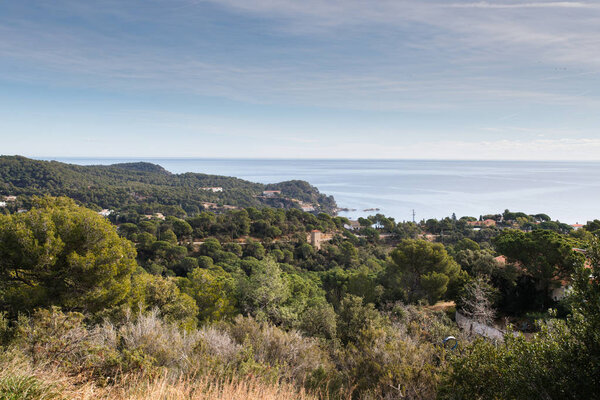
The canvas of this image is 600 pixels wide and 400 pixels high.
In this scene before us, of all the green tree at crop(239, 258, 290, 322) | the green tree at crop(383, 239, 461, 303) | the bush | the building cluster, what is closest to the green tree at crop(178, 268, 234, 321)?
the green tree at crop(239, 258, 290, 322)

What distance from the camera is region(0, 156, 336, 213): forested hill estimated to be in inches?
2165

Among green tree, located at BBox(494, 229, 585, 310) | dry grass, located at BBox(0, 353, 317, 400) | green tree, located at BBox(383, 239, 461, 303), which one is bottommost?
green tree, located at BBox(383, 239, 461, 303)

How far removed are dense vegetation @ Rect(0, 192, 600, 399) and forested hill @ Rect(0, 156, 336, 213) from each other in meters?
51.4

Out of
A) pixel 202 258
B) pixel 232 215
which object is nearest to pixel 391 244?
pixel 232 215

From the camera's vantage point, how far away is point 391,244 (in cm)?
3400

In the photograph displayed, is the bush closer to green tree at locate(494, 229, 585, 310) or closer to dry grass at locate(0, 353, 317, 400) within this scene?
dry grass at locate(0, 353, 317, 400)

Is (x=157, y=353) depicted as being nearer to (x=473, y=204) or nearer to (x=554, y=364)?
(x=554, y=364)

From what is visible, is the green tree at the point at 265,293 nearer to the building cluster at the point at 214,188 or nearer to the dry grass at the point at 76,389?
the dry grass at the point at 76,389

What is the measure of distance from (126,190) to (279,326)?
69.5 m

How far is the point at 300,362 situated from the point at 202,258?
18665mm

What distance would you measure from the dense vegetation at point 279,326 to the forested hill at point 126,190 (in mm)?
51426

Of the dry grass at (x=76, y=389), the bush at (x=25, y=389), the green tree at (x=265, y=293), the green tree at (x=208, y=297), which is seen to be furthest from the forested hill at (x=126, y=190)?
the bush at (x=25, y=389)

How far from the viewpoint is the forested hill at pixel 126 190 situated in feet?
180

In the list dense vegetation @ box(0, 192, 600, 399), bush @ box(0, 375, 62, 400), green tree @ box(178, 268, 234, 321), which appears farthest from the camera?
green tree @ box(178, 268, 234, 321)
